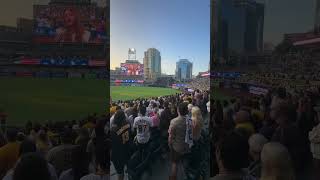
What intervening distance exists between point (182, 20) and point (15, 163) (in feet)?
6.59

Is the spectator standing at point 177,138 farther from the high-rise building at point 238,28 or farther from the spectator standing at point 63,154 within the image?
the spectator standing at point 63,154

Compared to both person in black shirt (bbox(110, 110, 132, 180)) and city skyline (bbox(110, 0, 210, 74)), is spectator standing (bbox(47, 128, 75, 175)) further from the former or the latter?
city skyline (bbox(110, 0, 210, 74))

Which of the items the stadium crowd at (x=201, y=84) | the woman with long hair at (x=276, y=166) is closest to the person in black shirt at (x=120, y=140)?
the stadium crowd at (x=201, y=84)

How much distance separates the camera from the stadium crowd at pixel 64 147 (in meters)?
3.89

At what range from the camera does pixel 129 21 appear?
4.30 m

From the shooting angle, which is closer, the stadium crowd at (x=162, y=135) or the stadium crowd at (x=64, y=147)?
the stadium crowd at (x=64, y=147)

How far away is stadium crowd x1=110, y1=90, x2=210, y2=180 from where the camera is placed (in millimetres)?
4344

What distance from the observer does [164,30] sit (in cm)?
439

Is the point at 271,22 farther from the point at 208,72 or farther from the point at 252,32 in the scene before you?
the point at 208,72

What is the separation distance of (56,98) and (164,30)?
3.97ft

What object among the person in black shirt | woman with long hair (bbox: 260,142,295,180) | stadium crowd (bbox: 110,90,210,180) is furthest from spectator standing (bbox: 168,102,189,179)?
woman with long hair (bbox: 260,142,295,180)

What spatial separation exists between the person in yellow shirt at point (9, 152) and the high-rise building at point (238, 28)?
2.02 meters

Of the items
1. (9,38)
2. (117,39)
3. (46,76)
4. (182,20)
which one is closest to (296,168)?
(182,20)

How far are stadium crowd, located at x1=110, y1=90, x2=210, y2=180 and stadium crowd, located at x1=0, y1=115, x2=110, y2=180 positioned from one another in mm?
181
